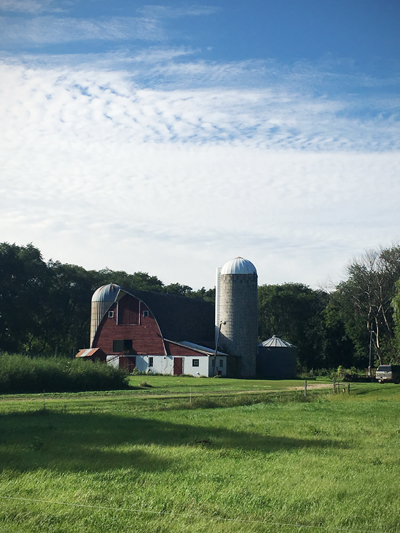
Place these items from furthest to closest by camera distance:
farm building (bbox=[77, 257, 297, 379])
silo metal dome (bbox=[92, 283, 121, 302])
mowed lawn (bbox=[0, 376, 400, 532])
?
silo metal dome (bbox=[92, 283, 121, 302]) → farm building (bbox=[77, 257, 297, 379]) → mowed lawn (bbox=[0, 376, 400, 532])

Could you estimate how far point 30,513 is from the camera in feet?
25.9

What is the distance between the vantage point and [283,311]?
85000mm

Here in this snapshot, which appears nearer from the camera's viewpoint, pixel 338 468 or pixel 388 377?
pixel 338 468

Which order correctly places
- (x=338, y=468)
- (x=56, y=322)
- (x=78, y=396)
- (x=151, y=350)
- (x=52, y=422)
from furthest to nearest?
(x=56, y=322) → (x=151, y=350) → (x=78, y=396) → (x=52, y=422) → (x=338, y=468)

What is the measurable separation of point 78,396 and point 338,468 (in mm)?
21574

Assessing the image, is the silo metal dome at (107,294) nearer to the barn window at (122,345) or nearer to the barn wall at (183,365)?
the barn window at (122,345)

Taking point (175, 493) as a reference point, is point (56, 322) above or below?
above

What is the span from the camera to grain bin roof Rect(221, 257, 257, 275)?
63906 millimetres

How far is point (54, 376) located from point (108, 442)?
22933 millimetres

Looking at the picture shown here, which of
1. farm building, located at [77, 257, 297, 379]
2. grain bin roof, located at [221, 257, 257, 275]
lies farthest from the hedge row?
grain bin roof, located at [221, 257, 257, 275]

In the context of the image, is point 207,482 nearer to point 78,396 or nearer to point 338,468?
point 338,468

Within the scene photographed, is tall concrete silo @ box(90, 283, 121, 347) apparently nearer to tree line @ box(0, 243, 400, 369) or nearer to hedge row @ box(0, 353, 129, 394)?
tree line @ box(0, 243, 400, 369)

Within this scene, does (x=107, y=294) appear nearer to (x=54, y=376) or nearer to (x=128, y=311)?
(x=128, y=311)

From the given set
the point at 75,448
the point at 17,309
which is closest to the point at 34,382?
the point at 75,448
